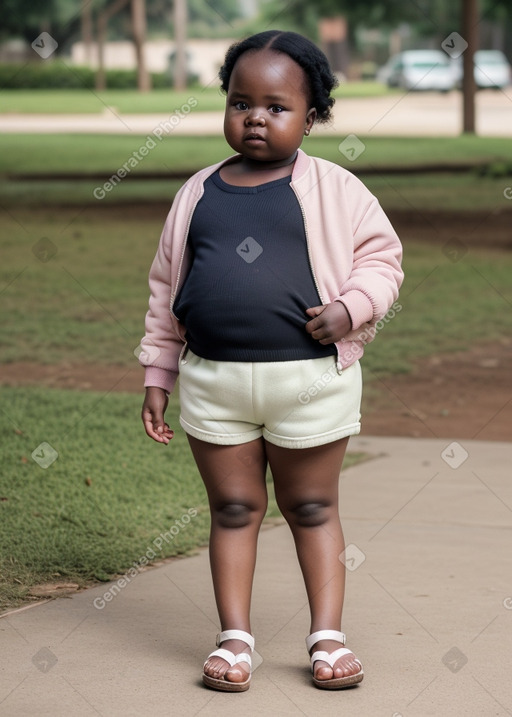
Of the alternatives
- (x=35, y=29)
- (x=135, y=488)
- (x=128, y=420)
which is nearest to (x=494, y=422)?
(x=128, y=420)

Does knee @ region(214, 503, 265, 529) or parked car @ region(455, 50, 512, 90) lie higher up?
knee @ region(214, 503, 265, 529)

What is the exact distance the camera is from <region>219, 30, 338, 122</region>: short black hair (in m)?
3.14

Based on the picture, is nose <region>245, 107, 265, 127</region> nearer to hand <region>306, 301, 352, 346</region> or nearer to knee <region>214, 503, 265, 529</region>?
hand <region>306, 301, 352, 346</region>

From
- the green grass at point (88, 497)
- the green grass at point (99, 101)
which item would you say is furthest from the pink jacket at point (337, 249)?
the green grass at point (99, 101)

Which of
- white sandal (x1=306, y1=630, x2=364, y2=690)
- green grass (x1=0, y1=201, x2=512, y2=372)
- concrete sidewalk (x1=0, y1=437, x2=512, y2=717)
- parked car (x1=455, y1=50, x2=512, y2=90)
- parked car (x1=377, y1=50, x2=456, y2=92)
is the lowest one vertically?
parked car (x1=377, y1=50, x2=456, y2=92)

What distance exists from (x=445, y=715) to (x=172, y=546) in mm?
1605

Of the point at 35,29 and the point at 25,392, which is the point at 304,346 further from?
the point at 35,29

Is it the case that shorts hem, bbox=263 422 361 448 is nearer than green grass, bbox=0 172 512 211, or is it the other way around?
shorts hem, bbox=263 422 361 448

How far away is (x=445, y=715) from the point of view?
2.95 m

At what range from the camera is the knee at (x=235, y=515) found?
127 inches

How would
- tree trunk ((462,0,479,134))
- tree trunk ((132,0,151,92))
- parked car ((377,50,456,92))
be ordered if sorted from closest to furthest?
tree trunk ((462,0,479,134))
tree trunk ((132,0,151,92))
parked car ((377,50,456,92))

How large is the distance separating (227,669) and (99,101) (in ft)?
160

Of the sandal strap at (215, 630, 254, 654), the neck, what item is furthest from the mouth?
the sandal strap at (215, 630, 254, 654)

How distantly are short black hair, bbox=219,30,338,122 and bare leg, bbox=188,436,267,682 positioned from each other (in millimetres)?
888
